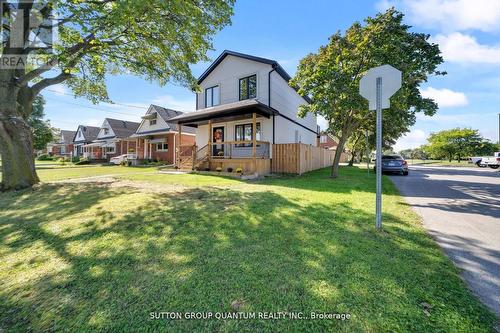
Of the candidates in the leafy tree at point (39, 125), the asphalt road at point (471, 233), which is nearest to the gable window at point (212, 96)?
the asphalt road at point (471, 233)

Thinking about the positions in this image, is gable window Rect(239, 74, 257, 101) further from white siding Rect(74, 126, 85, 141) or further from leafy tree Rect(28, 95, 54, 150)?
white siding Rect(74, 126, 85, 141)

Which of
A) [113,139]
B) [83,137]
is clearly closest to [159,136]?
[113,139]

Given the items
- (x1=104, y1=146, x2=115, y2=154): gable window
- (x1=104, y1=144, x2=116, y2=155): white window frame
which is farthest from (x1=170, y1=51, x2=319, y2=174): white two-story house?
(x1=104, y1=146, x2=115, y2=154): gable window

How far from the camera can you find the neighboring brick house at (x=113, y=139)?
103 ft

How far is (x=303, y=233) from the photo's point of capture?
3893 millimetres

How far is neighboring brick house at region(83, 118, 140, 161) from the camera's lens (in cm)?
3130

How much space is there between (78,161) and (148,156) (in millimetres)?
11038

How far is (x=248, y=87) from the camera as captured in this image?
49.8 ft

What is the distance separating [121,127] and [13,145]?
31088mm

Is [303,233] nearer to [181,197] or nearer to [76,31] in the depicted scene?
[181,197]

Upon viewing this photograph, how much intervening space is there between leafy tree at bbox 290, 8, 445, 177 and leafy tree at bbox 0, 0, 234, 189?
531cm

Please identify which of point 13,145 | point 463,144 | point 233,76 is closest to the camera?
point 13,145

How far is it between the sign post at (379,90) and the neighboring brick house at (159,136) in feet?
71.9

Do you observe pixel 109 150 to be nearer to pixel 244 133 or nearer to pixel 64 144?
pixel 64 144
